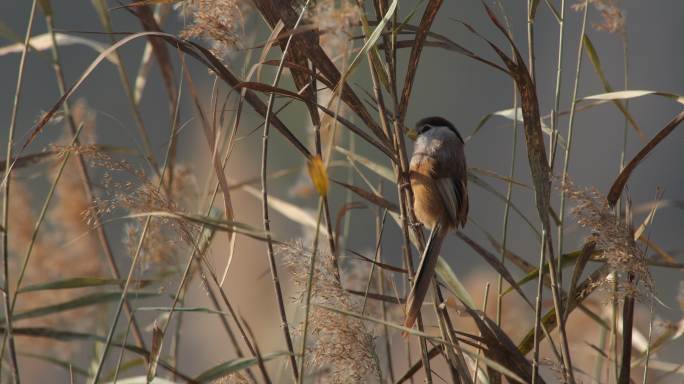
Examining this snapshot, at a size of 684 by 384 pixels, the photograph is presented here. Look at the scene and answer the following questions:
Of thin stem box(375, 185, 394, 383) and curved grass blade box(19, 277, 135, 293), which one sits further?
thin stem box(375, 185, 394, 383)

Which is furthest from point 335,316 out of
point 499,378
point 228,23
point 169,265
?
point 169,265

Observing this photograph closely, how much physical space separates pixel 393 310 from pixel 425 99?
17.2 metres

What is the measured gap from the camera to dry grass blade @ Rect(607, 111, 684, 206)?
1.86 metres

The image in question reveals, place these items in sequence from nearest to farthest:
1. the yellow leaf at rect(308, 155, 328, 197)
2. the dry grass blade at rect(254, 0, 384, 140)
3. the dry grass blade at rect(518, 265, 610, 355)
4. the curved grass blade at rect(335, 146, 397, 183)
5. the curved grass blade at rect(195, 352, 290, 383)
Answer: the yellow leaf at rect(308, 155, 328, 197) < the curved grass blade at rect(195, 352, 290, 383) < the dry grass blade at rect(254, 0, 384, 140) < the dry grass blade at rect(518, 265, 610, 355) < the curved grass blade at rect(335, 146, 397, 183)

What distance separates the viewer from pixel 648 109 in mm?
17672

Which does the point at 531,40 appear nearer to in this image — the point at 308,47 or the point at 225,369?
the point at 308,47

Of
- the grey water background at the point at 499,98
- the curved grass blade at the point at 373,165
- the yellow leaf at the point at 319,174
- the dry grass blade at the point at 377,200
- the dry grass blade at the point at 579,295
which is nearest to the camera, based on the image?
the yellow leaf at the point at 319,174

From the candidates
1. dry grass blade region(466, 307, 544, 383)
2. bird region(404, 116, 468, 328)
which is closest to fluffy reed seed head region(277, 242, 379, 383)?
dry grass blade region(466, 307, 544, 383)

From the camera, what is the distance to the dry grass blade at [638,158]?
186 cm

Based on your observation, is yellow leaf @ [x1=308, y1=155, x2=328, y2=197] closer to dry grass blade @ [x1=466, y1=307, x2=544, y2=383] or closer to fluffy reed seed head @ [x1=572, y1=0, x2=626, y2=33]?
dry grass blade @ [x1=466, y1=307, x2=544, y2=383]

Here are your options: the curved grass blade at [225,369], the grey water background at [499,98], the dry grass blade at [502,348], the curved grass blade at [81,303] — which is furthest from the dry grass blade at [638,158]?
the grey water background at [499,98]

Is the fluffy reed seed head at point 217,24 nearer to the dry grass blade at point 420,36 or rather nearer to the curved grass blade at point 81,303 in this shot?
the dry grass blade at point 420,36

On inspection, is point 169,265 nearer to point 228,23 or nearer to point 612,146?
point 228,23

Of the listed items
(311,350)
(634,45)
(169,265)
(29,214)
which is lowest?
(311,350)
